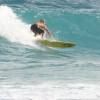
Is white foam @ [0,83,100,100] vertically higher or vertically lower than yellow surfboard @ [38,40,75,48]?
lower

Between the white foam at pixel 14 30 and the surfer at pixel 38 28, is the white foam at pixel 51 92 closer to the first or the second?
the surfer at pixel 38 28

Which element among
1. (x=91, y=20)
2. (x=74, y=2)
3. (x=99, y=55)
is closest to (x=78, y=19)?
(x=91, y=20)

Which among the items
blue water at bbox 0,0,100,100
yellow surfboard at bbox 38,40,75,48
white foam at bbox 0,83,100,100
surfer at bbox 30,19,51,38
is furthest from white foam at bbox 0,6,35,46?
white foam at bbox 0,83,100,100

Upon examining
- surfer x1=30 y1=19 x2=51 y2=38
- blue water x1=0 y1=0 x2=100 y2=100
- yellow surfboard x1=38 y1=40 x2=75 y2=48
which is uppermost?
surfer x1=30 y1=19 x2=51 y2=38

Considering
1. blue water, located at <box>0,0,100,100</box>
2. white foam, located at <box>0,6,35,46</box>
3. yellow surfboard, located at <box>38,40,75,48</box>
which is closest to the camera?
blue water, located at <box>0,0,100,100</box>

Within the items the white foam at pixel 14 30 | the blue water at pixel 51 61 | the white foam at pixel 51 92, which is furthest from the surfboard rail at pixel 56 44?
the white foam at pixel 51 92

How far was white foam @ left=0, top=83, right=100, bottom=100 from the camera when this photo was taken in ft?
43.7

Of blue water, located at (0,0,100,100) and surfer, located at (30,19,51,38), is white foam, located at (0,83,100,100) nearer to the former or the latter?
blue water, located at (0,0,100,100)

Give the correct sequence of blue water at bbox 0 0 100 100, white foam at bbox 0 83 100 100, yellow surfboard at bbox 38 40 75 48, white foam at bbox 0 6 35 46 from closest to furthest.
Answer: white foam at bbox 0 83 100 100 < blue water at bbox 0 0 100 100 < yellow surfboard at bbox 38 40 75 48 < white foam at bbox 0 6 35 46

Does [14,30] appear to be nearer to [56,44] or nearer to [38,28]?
[38,28]

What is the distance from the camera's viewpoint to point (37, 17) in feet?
132

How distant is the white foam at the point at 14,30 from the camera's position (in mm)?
23859

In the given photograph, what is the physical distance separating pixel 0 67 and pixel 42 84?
10.3 ft

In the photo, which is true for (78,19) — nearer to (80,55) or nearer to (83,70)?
(80,55)
